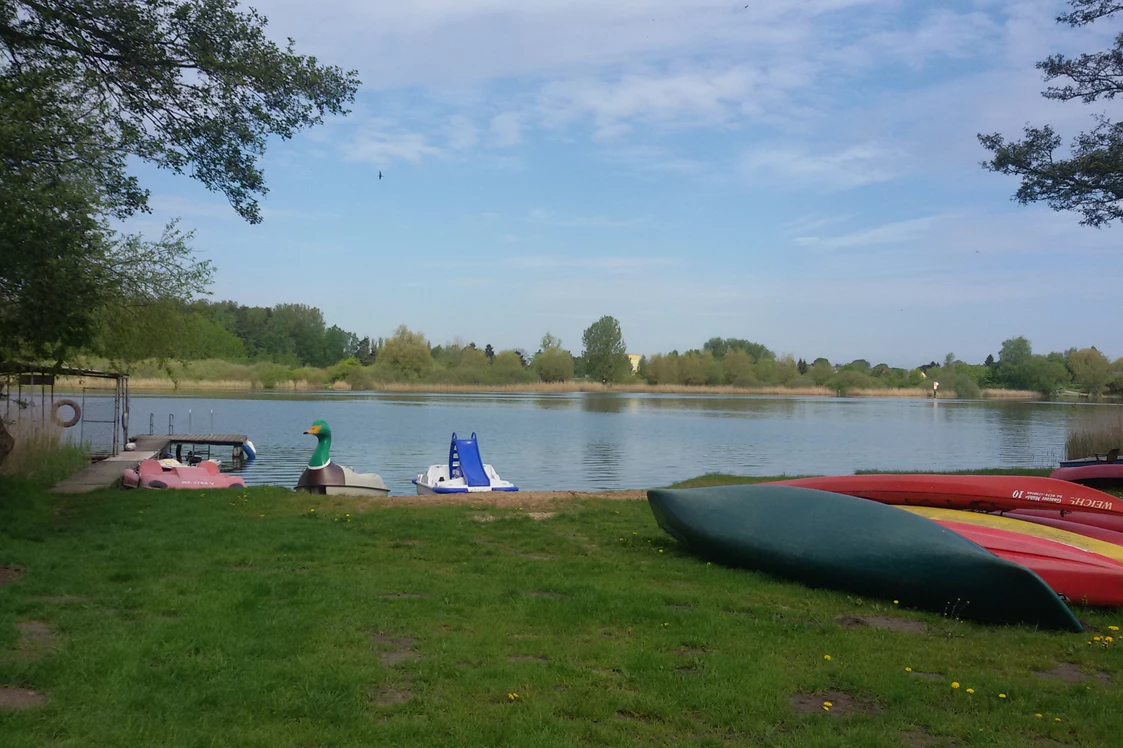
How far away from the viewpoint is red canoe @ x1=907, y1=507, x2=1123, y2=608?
20.5 ft

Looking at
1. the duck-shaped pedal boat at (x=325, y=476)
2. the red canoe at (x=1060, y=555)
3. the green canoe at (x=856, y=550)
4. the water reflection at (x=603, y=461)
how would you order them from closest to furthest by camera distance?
the green canoe at (x=856, y=550) < the red canoe at (x=1060, y=555) < the duck-shaped pedal boat at (x=325, y=476) < the water reflection at (x=603, y=461)

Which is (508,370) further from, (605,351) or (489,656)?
(489,656)

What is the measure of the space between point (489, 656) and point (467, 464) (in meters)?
11.7

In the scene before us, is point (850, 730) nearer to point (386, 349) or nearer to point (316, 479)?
point (316, 479)

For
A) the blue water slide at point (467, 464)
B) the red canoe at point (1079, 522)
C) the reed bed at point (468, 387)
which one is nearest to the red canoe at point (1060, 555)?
the red canoe at point (1079, 522)

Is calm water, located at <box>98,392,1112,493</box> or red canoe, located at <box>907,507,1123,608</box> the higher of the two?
red canoe, located at <box>907,507,1123,608</box>

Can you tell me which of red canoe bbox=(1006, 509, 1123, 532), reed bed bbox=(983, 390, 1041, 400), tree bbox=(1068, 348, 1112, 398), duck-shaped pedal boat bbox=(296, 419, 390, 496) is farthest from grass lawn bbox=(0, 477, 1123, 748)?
reed bed bbox=(983, 390, 1041, 400)

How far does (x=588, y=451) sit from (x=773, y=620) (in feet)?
71.0

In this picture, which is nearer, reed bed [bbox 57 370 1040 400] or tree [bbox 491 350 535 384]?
reed bed [bbox 57 370 1040 400]

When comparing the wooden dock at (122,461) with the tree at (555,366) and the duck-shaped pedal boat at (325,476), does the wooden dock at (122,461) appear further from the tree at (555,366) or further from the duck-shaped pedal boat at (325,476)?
the tree at (555,366)

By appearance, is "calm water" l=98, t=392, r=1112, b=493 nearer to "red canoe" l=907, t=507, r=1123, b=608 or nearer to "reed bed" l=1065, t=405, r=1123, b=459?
"reed bed" l=1065, t=405, r=1123, b=459

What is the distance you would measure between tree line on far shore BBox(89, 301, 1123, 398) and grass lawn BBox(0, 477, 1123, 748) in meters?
66.3

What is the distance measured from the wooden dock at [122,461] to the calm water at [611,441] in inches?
62.2

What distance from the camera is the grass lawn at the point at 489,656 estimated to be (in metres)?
3.81
